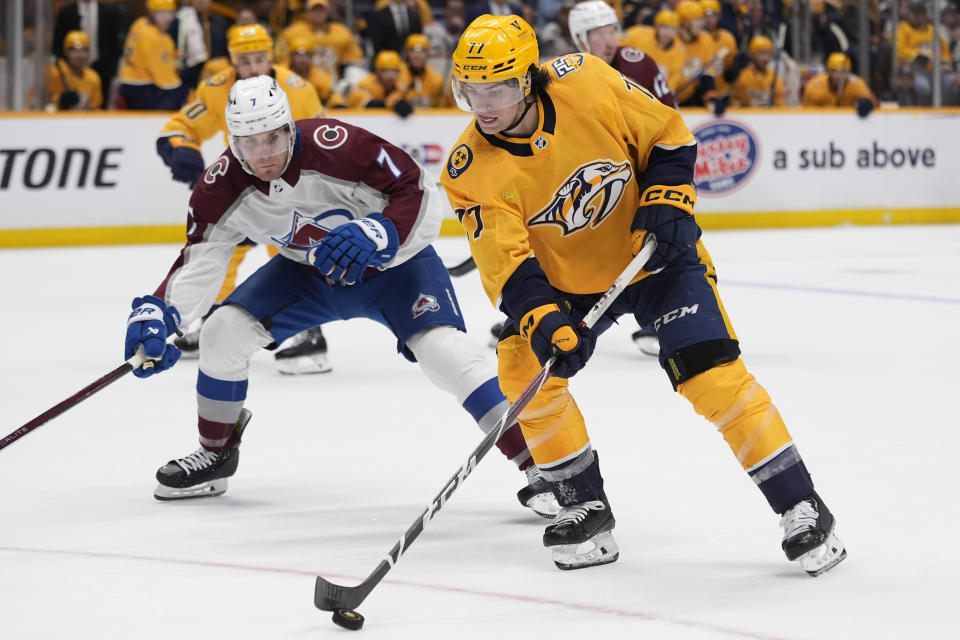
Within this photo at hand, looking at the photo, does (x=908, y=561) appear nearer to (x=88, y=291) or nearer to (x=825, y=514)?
(x=825, y=514)

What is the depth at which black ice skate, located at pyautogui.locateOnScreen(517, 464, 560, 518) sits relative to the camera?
338 centimetres

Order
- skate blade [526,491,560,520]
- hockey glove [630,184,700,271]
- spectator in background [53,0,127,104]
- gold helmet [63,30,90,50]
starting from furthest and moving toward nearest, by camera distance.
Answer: spectator in background [53,0,127,104] → gold helmet [63,30,90,50] → skate blade [526,491,560,520] → hockey glove [630,184,700,271]

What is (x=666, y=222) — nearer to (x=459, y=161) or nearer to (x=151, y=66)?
(x=459, y=161)

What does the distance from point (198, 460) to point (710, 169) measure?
7863 millimetres

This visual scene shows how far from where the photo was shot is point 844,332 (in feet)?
20.6

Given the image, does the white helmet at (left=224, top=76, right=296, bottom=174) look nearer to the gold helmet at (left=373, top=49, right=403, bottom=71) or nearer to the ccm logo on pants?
the ccm logo on pants

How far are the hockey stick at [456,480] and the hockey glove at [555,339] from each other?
0.9 inches

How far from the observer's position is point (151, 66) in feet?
33.8

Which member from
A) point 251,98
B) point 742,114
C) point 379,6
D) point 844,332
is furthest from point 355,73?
point 251,98

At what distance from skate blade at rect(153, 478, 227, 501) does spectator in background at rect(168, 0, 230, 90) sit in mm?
7105

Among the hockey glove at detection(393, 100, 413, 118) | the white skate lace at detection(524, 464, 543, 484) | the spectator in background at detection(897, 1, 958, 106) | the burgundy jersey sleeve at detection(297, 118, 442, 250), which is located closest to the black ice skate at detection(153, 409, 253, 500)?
the burgundy jersey sleeve at detection(297, 118, 442, 250)

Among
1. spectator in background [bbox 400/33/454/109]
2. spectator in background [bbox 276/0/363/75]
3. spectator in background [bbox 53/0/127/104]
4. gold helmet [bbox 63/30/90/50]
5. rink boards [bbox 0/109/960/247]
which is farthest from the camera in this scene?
spectator in background [bbox 400/33/454/109]

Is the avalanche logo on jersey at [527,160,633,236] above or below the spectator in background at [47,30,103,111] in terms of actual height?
above

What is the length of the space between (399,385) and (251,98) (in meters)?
2.03
